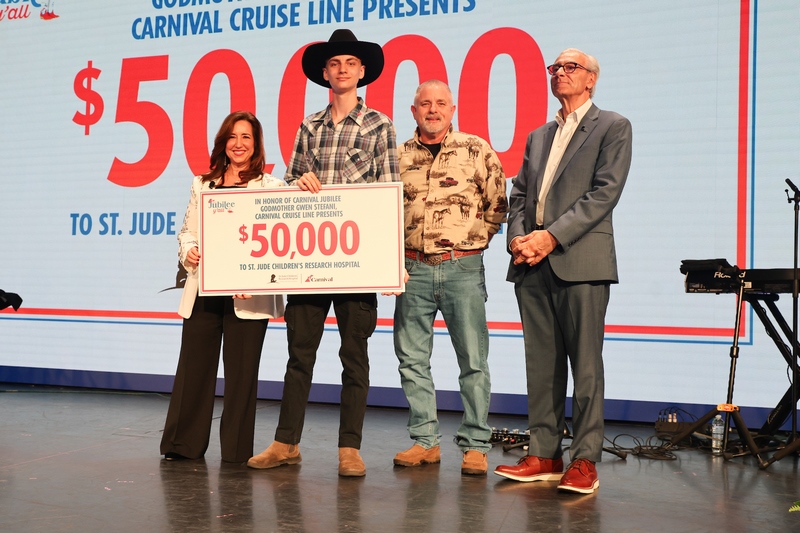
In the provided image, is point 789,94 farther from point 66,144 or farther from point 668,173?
point 66,144

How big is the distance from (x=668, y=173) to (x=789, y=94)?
72 cm

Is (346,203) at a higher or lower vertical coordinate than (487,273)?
higher

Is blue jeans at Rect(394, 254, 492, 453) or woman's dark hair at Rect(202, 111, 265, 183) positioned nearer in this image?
blue jeans at Rect(394, 254, 492, 453)

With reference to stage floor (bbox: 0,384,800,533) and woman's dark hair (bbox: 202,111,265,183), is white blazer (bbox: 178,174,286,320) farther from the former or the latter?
stage floor (bbox: 0,384,800,533)

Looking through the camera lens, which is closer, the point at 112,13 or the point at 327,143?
the point at 327,143

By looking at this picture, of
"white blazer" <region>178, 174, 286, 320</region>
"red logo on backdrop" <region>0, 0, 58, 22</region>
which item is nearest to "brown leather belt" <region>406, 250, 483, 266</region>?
"white blazer" <region>178, 174, 286, 320</region>

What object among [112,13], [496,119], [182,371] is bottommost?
[182,371]

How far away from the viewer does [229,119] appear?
133 inches

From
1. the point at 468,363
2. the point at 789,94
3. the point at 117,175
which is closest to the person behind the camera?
the point at 468,363

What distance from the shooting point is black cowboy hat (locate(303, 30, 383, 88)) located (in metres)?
3.22

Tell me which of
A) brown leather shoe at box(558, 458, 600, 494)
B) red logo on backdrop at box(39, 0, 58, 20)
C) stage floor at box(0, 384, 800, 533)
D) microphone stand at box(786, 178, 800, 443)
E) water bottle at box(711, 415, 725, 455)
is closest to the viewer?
stage floor at box(0, 384, 800, 533)

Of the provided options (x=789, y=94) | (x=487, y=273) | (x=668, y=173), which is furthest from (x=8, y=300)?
(x=789, y=94)

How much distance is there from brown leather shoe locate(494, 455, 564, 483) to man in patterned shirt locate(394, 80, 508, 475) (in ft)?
0.47

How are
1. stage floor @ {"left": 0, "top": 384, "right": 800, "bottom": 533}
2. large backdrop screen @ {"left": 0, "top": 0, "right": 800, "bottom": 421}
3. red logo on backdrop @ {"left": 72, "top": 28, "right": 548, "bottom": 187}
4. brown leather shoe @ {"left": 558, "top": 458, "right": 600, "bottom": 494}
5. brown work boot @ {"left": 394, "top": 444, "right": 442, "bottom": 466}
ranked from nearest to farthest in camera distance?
stage floor @ {"left": 0, "top": 384, "right": 800, "bottom": 533}
brown leather shoe @ {"left": 558, "top": 458, "right": 600, "bottom": 494}
brown work boot @ {"left": 394, "top": 444, "right": 442, "bottom": 466}
large backdrop screen @ {"left": 0, "top": 0, "right": 800, "bottom": 421}
red logo on backdrop @ {"left": 72, "top": 28, "right": 548, "bottom": 187}
